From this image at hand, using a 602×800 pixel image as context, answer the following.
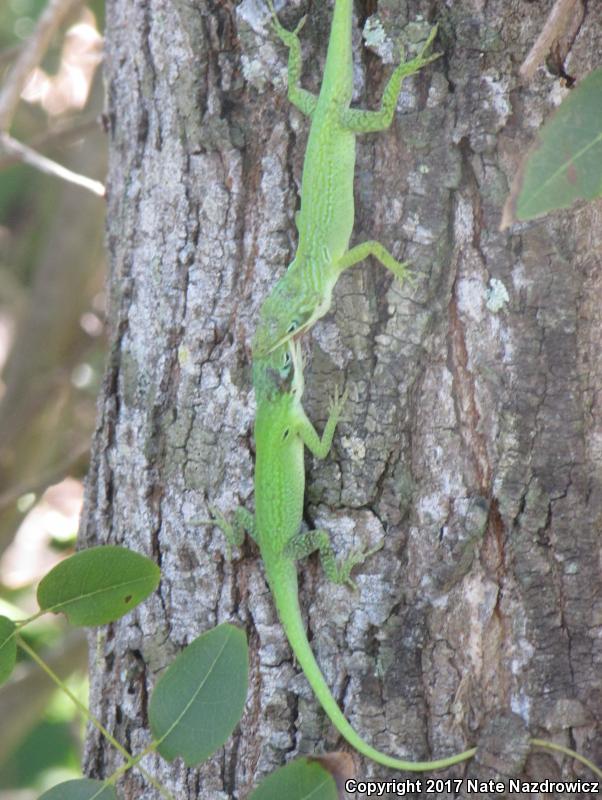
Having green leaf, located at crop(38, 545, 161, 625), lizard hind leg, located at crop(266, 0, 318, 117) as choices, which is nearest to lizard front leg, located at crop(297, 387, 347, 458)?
green leaf, located at crop(38, 545, 161, 625)

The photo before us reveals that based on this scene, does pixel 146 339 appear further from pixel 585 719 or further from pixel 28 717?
pixel 28 717

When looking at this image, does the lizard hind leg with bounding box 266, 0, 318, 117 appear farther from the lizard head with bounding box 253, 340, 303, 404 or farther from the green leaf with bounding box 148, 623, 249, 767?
the green leaf with bounding box 148, 623, 249, 767

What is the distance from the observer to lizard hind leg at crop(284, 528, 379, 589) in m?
2.05

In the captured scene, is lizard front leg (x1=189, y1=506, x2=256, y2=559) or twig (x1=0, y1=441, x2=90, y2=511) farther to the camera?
twig (x1=0, y1=441, x2=90, y2=511)

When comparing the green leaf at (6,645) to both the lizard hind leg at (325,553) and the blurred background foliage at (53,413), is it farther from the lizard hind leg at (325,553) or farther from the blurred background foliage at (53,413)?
the blurred background foliage at (53,413)

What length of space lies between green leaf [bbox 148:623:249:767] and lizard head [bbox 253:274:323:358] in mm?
675

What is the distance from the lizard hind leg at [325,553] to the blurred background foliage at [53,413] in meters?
2.00

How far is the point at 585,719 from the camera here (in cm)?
200

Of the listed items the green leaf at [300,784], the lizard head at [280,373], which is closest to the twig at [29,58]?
the lizard head at [280,373]

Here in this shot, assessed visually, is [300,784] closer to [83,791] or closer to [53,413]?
[83,791]

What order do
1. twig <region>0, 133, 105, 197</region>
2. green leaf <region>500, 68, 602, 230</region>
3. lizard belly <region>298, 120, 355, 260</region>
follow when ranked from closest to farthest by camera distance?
green leaf <region>500, 68, 602, 230</region>
lizard belly <region>298, 120, 355, 260</region>
twig <region>0, 133, 105, 197</region>

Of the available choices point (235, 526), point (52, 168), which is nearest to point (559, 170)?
point (235, 526)

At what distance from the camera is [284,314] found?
2.07 meters

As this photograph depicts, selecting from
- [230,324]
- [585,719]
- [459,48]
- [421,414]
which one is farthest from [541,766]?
[459,48]
